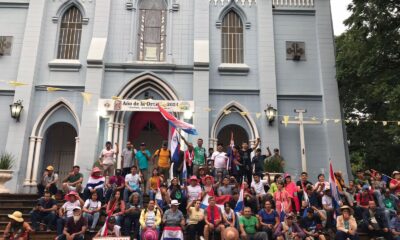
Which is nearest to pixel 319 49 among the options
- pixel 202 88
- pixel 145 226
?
pixel 202 88

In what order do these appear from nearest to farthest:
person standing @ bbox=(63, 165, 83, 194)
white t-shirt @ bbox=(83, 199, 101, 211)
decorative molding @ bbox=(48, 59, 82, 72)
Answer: white t-shirt @ bbox=(83, 199, 101, 211) → person standing @ bbox=(63, 165, 83, 194) → decorative molding @ bbox=(48, 59, 82, 72)

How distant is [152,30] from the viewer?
17.5 metres

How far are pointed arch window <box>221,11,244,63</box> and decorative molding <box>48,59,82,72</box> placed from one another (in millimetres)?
6375

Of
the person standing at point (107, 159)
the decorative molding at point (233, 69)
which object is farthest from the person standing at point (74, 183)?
the decorative molding at point (233, 69)

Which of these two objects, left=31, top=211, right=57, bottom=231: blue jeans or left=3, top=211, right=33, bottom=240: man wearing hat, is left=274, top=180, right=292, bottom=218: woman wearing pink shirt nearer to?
left=31, top=211, right=57, bottom=231: blue jeans

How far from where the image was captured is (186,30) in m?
17.2

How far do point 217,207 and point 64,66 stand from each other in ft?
33.6

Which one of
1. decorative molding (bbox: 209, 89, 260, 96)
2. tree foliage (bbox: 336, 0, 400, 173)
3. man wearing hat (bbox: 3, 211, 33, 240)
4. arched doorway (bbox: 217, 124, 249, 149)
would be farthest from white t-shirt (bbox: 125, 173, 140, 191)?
tree foliage (bbox: 336, 0, 400, 173)

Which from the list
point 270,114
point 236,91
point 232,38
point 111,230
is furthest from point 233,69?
point 111,230

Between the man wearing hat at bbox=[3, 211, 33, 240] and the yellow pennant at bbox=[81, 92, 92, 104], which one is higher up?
the yellow pennant at bbox=[81, 92, 92, 104]

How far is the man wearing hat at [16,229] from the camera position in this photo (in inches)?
338

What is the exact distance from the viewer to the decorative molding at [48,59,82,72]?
16.5 m

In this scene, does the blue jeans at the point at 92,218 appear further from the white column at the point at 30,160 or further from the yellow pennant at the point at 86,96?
the yellow pennant at the point at 86,96

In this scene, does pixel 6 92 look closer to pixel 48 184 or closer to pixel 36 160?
pixel 36 160
